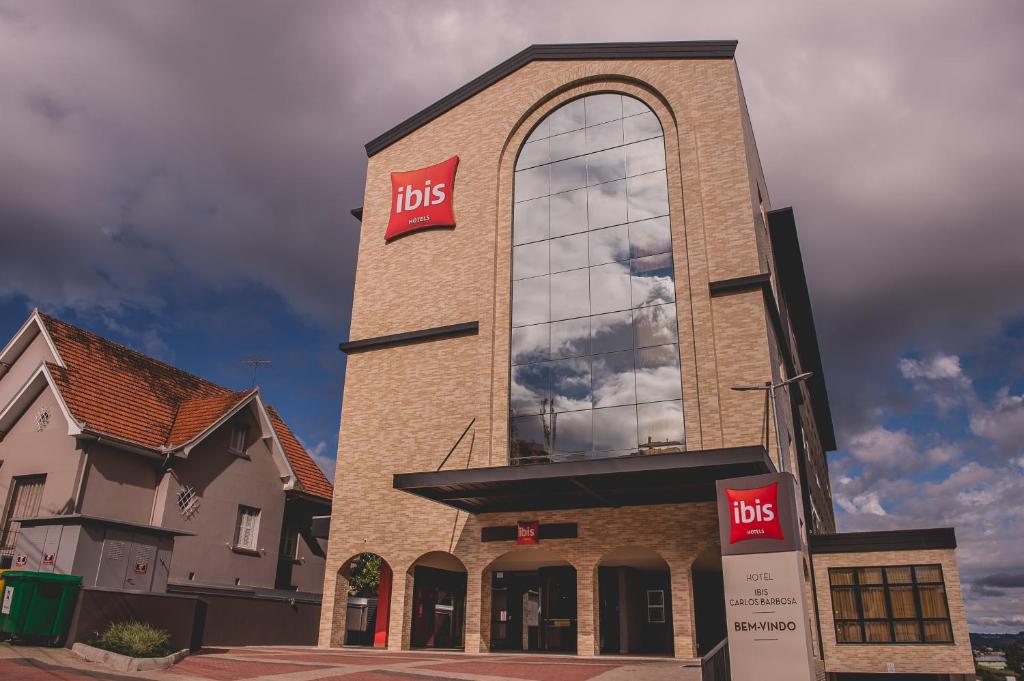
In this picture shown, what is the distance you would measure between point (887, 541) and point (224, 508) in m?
25.7

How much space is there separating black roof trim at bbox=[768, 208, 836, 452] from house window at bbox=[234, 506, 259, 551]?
28.8m

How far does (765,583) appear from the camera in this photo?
15906mm

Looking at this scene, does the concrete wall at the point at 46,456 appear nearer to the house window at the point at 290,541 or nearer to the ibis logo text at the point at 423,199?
the house window at the point at 290,541

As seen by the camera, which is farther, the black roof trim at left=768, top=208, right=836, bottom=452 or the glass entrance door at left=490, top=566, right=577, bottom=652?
the black roof trim at left=768, top=208, right=836, bottom=452

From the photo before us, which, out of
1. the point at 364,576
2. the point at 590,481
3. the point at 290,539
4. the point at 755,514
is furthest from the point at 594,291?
the point at 364,576

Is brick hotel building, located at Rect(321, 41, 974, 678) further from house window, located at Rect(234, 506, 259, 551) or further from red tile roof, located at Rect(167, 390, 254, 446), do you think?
red tile roof, located at Rect(167, 390, 254, 446)

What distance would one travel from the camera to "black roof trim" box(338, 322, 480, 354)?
30.3m

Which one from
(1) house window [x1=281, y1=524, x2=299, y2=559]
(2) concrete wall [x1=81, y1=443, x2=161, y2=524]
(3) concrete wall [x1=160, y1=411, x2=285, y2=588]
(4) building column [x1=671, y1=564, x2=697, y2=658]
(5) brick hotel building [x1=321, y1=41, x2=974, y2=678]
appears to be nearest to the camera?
(4) building column [x1=671, y1=564, x2=697, y2=658]

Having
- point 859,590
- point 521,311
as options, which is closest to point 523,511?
point 521,311

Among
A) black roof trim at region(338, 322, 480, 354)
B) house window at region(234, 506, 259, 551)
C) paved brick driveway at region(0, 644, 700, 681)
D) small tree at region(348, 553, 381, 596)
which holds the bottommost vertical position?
paved brick driveway at region(0, 644, 700, 681)

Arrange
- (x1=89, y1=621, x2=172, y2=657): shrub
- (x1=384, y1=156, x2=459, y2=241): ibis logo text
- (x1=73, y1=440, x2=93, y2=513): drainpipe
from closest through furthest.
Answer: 1. (x1=89, y1=621, x2=172, y2=657): shrub
2. (x1=73, y1=440, x2=93, y2=513): drainpipe
3. (x1=384, y1=156, x2=459, y2=241): ibis logo text

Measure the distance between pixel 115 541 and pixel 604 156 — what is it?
22.2 meters

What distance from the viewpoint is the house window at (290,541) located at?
33781mm

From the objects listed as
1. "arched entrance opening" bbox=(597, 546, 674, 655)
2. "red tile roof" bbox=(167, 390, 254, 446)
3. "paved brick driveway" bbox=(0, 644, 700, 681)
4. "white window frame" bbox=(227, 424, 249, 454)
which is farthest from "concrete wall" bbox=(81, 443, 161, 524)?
"arched entrance opening" bbox=(597, 546, 674, 655)
